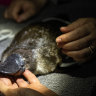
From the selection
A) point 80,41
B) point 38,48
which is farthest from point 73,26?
point 38,48

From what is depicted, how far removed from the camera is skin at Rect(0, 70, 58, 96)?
0.98 metres

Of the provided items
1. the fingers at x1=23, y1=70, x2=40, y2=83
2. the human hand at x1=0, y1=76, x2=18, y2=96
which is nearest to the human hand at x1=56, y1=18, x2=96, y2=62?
the fingers at x1=23, y1=70, x2=40, y2=83

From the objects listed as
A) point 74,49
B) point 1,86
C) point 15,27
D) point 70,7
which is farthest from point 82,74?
point 70,7

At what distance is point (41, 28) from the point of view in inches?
62.0

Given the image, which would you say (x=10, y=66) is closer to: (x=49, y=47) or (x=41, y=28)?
(x=49, y=47)

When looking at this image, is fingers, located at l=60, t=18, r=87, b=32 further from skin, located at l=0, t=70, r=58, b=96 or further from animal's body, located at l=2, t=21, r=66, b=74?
skin, located at l=0, t=70, r=58, b=96

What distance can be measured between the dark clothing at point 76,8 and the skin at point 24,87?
1.06 metres

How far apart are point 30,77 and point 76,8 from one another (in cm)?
128

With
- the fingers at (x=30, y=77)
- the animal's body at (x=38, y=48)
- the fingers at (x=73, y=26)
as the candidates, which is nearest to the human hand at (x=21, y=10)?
the animal's body at (x=38, y=48)

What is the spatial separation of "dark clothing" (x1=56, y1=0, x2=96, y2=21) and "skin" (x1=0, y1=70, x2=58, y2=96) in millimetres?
1056

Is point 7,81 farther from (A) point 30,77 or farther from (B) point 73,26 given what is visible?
(B) point 73,26

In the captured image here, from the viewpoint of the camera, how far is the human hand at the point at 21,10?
2.10 metres

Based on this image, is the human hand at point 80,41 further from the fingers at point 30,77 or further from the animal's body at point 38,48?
the fingers at point 30,77

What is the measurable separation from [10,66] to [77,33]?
429 mm
